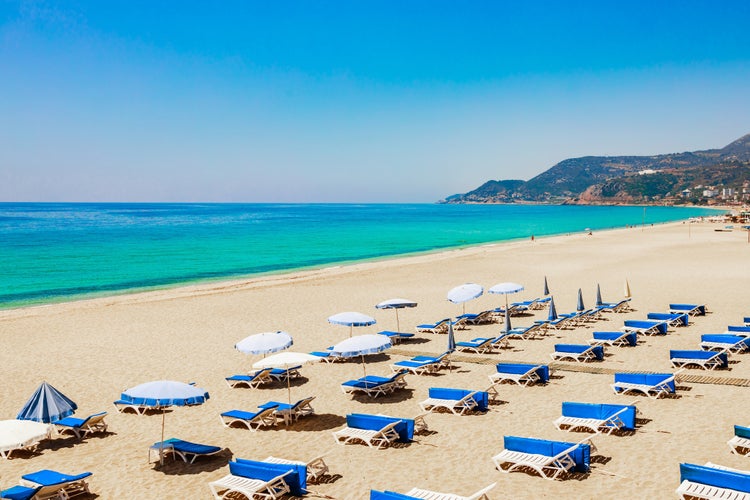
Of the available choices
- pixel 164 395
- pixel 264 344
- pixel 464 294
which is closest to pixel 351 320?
pixel 264 344

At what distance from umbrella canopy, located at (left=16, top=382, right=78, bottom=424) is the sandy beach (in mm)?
995

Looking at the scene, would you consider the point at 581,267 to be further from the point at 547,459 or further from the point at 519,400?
the point at 547,459

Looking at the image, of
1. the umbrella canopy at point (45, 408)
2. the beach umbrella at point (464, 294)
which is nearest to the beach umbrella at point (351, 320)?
the beach umbrella at point (464, 294)

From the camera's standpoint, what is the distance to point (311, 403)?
12.1 meters

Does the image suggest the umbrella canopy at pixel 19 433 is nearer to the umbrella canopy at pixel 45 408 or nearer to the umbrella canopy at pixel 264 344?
the umbrella canopy at pixel 45 408

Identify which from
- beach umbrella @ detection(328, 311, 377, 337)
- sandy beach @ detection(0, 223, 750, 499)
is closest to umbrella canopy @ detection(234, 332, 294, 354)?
sandy beach @ detection(0, 223, 750, 499)

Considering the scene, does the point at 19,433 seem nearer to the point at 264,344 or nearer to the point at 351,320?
the point at 264,344

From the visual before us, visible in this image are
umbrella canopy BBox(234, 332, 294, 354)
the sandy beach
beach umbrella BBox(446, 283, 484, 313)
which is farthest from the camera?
beach umbrella BBox(446, 283, 484, 313)

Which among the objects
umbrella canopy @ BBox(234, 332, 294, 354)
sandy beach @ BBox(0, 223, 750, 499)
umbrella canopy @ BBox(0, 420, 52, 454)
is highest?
umbrella canopy @ BBox(234, 332, 294, 354)

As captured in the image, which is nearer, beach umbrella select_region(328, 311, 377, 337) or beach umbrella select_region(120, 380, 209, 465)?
beach umbrella select_region(120, 380, 209, 465)

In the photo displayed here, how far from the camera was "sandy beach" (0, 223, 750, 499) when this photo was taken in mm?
8367

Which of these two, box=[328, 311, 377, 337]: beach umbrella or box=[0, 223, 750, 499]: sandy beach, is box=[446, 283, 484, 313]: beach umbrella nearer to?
box=[0, 223, 750, 499]: sandy beach

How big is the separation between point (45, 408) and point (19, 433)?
63 centimetres

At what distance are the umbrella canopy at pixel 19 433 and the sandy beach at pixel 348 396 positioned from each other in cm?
57
